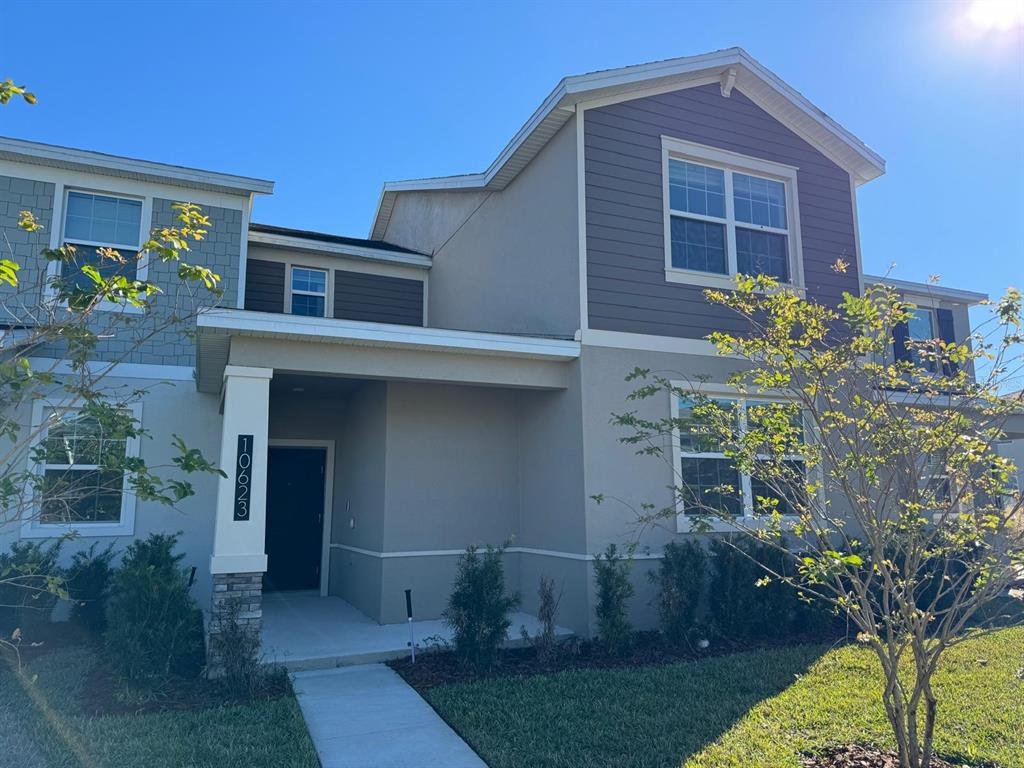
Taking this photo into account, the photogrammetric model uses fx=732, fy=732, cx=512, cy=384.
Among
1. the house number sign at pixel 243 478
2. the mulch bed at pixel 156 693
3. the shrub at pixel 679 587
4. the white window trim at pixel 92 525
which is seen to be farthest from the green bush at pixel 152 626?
the shrub at pixel 679 587

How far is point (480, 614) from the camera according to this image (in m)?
6.85

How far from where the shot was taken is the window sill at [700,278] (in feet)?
29.9

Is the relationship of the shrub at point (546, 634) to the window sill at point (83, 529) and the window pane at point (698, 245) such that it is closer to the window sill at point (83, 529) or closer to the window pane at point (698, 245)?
the window pane at point (698, 245)

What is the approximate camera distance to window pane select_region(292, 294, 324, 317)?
12.3 meters

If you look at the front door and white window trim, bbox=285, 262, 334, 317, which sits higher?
white window trim, bbox=285, 262, 334, 317

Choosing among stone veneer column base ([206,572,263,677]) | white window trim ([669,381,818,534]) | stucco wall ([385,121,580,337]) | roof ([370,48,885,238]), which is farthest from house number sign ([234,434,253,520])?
roof ([370,48,885,238])

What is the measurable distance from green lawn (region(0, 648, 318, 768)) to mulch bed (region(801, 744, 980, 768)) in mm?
3275

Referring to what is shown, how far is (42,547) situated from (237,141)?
6008 mm

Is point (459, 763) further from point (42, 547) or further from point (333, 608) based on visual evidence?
point (42, 547)

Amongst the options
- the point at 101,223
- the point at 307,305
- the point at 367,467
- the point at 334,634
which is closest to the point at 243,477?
the point at 334,634

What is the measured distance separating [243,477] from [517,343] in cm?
321

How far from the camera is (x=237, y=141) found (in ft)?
34.7

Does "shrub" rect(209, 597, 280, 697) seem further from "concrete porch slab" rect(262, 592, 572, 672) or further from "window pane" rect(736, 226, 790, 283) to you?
"window pane" rect(736, 226, 790, 283)

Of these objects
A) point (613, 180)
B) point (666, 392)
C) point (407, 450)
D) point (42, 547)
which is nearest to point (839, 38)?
point (613, 180)
